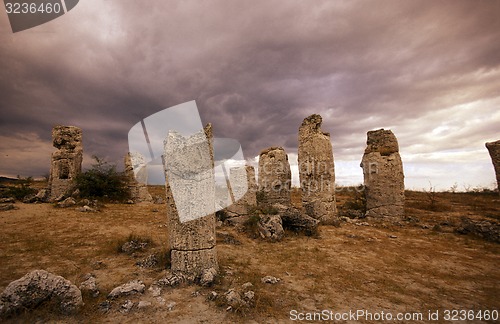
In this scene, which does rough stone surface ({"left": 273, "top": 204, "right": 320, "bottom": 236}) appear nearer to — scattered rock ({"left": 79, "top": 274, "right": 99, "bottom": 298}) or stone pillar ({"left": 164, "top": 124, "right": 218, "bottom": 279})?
stone pillar ({"left": 164, "top": 124, "right": 218, "bottom": 279})

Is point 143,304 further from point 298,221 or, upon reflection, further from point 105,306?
point 298,221

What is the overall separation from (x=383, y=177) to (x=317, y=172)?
122 inches

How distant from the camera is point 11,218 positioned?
367 inches

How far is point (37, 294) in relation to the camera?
3.59 m

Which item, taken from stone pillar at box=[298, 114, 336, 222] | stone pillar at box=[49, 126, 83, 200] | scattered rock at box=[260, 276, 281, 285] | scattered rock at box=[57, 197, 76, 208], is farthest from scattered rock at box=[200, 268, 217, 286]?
stone pillar at box=[49, 126, 83, 200]

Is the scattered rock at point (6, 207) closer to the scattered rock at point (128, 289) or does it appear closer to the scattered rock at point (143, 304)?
the scattered rock at point (128, 289)

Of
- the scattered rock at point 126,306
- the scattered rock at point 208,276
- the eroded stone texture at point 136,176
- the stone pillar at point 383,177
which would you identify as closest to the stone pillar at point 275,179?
the stone pillar at point 383,177

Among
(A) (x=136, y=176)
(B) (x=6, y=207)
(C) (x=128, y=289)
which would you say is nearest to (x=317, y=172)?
(C) (x=128, y=289)

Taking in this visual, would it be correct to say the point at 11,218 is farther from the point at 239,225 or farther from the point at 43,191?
the point at 239,225

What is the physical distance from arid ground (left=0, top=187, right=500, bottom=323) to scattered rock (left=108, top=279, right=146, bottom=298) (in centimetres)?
12

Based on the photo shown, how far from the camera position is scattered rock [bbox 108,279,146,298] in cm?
409

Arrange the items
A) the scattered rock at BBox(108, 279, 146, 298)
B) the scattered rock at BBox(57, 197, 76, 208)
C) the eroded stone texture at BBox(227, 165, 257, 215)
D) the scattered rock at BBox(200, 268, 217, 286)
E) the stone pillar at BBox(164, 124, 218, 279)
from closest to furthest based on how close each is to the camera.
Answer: the scattered rock at BBox(108, 279, 146, 298) < the scattered rock at BBox(200, 268, 217, 286) < the stone pillar at BBox(164, 124, 218, 279) < the eroded stone texture at BBox(227, 165, 257, 215) < the scattered rock at BBox(57, 197, 76, 208)

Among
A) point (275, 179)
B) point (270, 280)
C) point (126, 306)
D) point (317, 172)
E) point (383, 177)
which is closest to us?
point (126, 306)

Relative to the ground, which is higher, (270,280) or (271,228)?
(271,228)
